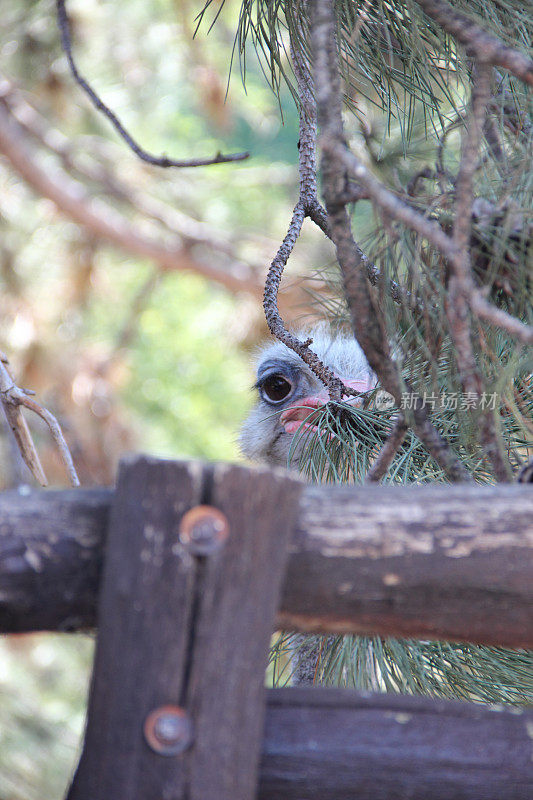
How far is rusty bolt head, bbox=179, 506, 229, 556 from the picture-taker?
0.86 metres

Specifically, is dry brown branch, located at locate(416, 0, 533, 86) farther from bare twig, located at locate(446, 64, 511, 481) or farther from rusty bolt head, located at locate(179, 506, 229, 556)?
rusty bolt head, located at locate(179, 506, 229, 556)

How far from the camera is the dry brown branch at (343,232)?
41.0 inches

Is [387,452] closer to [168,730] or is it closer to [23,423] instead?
[168,730]

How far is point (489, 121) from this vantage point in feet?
4.83

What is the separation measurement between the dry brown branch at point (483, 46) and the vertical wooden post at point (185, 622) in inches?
21.3

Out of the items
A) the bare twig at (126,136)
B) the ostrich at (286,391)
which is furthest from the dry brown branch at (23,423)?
the ostrich at (286,391)

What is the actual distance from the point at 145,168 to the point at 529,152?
4.30 meters

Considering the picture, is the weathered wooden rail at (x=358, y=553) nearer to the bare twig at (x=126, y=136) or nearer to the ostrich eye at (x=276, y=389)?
the bare twig at (x=126, y=136)

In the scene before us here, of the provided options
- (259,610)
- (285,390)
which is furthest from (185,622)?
(285,390)

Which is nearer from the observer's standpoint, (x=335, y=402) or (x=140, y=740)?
(x=140, y=740)

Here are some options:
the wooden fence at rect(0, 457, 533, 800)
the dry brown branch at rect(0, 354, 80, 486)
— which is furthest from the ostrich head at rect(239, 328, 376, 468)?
the wooden fence at rect(0, 457, 533, 800)

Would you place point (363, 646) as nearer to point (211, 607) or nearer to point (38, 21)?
point (211, 607)

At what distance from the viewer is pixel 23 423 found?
1585 mm

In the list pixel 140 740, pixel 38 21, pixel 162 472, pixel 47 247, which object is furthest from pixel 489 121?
pixel 47 247
